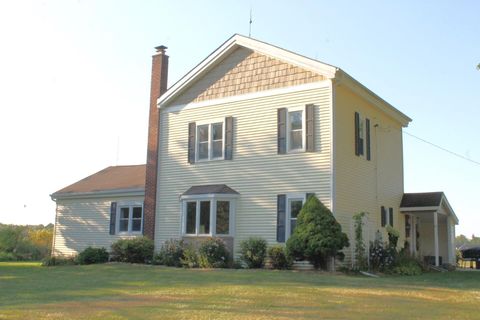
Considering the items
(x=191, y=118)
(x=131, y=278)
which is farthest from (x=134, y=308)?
(x=191, y=118)

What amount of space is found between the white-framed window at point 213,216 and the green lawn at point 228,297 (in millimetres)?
4525

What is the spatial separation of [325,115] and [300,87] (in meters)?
1.61

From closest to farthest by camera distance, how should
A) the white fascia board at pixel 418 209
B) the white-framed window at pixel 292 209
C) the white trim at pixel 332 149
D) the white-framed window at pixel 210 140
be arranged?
the white trim at pixel 332 149, the white-framed window at pixel 292 209, the white-framed window at pixel 210 140, the white fascia board at pixel 418 209

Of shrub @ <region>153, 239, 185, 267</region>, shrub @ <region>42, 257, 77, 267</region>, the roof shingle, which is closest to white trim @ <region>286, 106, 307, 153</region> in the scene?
shrub @ <region>153, 239, 185, 267</region>

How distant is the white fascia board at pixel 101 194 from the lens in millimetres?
27062

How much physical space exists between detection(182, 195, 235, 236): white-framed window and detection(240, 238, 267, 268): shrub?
1.80m

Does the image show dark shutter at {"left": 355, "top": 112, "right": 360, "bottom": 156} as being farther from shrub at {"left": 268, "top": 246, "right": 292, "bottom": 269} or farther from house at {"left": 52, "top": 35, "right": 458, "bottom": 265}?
shrub at {"left": 268, "top": 246, "right": 292, "bottom": 269}

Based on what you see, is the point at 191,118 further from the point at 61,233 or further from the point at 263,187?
the point at 61,233

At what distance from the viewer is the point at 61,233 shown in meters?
30.0

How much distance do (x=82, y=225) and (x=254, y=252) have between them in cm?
1203

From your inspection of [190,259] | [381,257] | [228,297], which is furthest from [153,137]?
[228,297]

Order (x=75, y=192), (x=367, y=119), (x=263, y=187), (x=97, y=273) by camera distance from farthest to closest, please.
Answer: (x=75, y=192) < (x=367, y=119) < (x=263, y=187) < (x=97, y=273)

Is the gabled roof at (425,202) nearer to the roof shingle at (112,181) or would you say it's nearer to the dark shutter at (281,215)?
the dark shutter at (281,215)

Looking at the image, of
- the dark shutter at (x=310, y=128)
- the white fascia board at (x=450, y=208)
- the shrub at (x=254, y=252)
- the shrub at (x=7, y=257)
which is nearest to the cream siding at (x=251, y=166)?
the dark shutter at (x=310, y=128)
